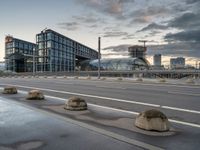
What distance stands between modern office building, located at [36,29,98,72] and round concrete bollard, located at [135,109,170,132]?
8311 cm

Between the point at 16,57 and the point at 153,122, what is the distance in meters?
93.1

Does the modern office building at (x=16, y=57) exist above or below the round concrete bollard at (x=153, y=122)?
above

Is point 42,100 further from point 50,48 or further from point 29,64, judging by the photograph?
point 29,64

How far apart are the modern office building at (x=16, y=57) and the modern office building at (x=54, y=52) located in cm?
603

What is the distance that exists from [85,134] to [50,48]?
8485 centimetres

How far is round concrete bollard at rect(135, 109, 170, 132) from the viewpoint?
21.2ft

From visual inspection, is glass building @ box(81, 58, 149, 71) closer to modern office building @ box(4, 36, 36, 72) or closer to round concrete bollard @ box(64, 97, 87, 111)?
modern office building @ box(4, 36, 36, 72)

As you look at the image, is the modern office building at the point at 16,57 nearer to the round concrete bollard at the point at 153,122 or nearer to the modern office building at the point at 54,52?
the modern office building at the point at 54,52

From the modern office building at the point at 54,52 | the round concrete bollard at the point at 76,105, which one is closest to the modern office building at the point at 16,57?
the modern office building at the point at 54,52

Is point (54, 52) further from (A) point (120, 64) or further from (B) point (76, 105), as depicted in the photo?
(B) point (76, 105)

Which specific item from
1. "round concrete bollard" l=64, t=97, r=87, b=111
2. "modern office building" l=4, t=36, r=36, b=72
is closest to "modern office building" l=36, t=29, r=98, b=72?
"modern office building" l=4, t=36, r=36, b=72

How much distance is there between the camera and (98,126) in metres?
6.89

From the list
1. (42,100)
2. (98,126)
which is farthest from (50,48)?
(98,126)

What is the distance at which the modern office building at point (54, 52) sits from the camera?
88.5 m
